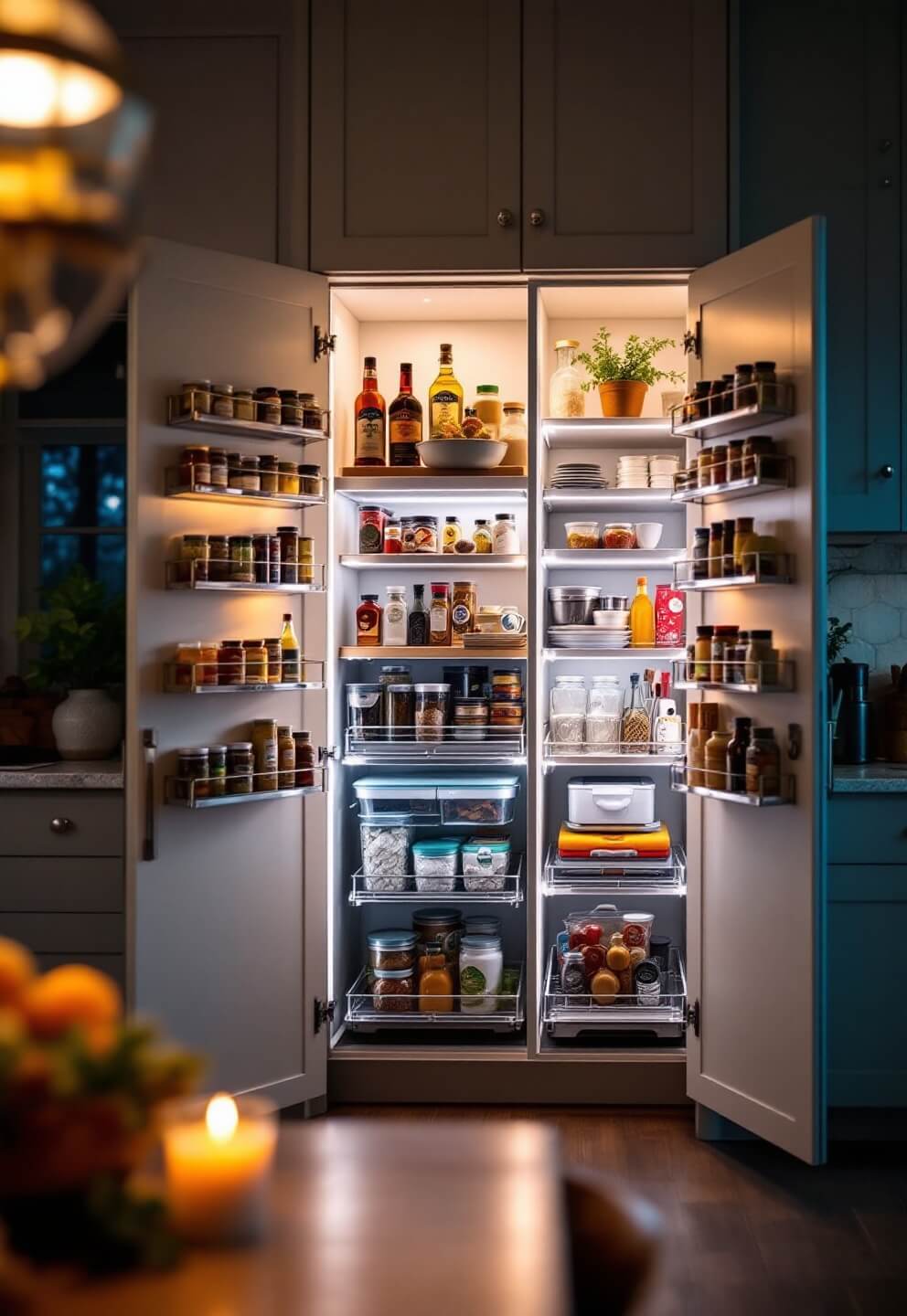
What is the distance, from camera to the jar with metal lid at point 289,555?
3121 millimetres

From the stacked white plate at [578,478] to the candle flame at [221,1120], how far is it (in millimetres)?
2700

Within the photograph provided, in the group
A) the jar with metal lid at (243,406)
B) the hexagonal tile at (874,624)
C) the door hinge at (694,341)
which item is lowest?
the hexagonal tile at (874,624)

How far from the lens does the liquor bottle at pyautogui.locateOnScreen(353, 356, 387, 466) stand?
3.55m

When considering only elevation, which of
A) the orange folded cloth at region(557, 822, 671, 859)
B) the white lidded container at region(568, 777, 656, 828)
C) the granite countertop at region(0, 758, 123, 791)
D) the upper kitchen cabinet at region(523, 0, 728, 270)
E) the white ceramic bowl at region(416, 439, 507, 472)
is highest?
the upper kitchen cabinet at region(523, 0, 728, 270)

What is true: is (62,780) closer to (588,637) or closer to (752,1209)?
(588,637)

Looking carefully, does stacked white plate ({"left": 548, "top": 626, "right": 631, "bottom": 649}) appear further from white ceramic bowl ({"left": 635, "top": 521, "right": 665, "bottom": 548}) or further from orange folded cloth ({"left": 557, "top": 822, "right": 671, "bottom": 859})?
orange folded cloth ({"left": 557, "top": 822, "right": 671, "bottom": 859})

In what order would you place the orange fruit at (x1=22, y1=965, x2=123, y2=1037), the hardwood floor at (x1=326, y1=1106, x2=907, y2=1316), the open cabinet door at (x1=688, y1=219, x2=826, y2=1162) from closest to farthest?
the orange fruit at (x1=22, y1=965, x2=123, y2=1037) < the hardwood floor at (x1=326, y1=1106, x2=907, y2=1316) < the open cabinet door at (x1=688, y1=219, x2=826, y2=1162)

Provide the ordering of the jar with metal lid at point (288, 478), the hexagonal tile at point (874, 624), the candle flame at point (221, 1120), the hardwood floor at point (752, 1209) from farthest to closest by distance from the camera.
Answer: the hexagonal tile at point (874, 624) < the jar with metal lid at point (288, 478) < the hardwood floor at point (752, 1209) < the candle flame at point (221, 1120)

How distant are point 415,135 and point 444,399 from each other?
71 cm

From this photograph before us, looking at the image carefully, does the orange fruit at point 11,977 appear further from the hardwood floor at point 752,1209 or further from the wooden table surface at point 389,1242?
the hardwood floor at point 752,1209

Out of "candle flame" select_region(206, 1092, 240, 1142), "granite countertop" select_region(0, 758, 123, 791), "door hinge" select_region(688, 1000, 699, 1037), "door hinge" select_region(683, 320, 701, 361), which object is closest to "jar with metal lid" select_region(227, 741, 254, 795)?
"granite countertop" select_region(0, 758, 123, 791)

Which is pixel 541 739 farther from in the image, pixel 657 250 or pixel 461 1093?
pixel 657 250

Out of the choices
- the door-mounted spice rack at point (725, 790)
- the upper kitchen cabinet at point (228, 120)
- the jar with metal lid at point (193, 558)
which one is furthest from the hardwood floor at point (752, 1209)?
the upper kitchen cabinet at point (228, 120)

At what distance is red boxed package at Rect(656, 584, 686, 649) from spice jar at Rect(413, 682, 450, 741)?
650 millimetres
